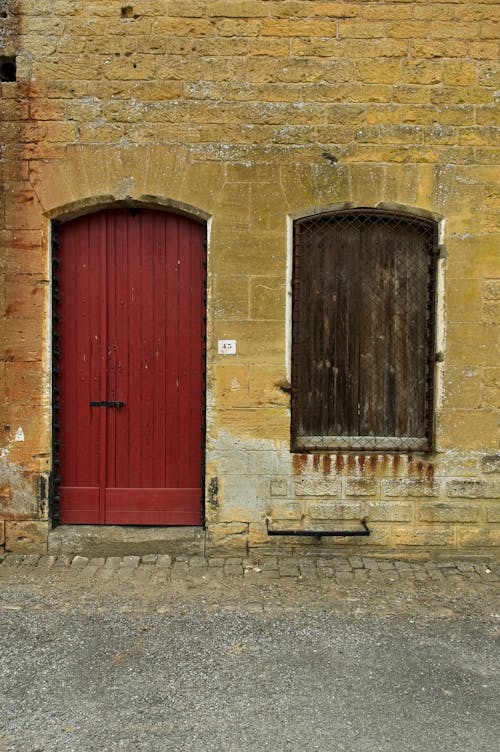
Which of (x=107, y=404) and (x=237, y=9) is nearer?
(x=237, y=9)

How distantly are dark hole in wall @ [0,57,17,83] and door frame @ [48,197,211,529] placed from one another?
3.94 feet

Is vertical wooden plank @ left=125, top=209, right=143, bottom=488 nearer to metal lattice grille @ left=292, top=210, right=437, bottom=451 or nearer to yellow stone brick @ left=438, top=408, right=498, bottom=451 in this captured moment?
metal lattice grille @ left=292, top=210, right=437, bottom=451

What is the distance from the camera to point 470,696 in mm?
3057

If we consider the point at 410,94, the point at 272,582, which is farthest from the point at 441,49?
the point at 272,582

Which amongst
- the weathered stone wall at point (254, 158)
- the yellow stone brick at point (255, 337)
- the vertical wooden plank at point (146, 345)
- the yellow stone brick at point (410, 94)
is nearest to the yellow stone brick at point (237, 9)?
the weathered stone wall at point (254, 158)

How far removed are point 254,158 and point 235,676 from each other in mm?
3780

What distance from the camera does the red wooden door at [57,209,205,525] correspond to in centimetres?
501

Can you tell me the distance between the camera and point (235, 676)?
320 centimetres

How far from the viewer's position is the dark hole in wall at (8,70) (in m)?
4.84

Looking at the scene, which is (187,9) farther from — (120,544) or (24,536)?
(24,536)

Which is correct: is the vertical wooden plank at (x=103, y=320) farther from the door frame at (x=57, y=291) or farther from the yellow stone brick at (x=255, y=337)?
the yellow stone brick at (x=255, y=337)

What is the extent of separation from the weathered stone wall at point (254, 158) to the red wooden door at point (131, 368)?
0.25 metres

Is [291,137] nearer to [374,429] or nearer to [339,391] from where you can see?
[339,391]

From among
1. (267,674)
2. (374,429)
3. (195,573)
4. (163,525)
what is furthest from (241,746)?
(374,429)
